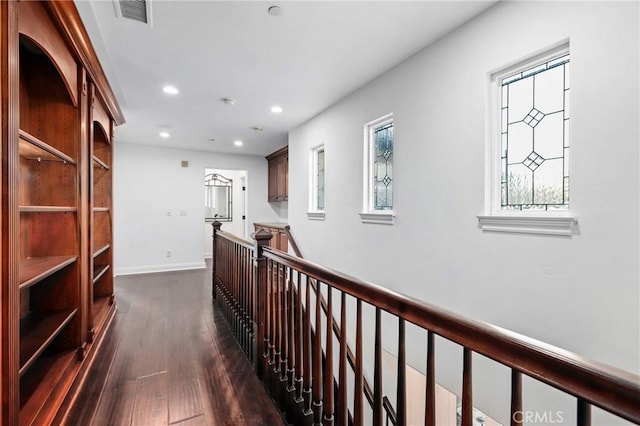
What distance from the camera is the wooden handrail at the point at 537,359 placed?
524 millimetres

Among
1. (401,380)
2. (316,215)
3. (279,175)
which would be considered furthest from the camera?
(279,175)

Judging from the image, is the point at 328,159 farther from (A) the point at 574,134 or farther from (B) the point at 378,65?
(A) the point at 574,134

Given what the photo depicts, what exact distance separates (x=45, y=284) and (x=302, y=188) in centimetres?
325

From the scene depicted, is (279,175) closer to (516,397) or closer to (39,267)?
(39,267)

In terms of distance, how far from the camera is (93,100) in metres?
2.53

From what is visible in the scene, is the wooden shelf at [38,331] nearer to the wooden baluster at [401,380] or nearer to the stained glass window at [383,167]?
the wooden baluster at [401,380]

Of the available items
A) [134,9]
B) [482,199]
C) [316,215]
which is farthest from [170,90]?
[482,199]

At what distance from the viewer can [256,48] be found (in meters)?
2.48

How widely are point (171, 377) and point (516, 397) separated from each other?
222cm

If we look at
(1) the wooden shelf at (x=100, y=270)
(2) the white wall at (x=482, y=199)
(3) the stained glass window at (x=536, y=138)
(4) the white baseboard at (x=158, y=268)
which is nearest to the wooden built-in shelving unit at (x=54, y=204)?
(1) the wooden shelf at (x=100, y=270)

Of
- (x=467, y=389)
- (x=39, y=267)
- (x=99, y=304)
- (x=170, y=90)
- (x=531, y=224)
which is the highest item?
(x=170, y=90)

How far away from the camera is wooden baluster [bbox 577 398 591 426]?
576 millimetres

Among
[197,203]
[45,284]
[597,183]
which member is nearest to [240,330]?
[45,284]

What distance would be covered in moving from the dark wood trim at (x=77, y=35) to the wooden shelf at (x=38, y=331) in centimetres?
177
